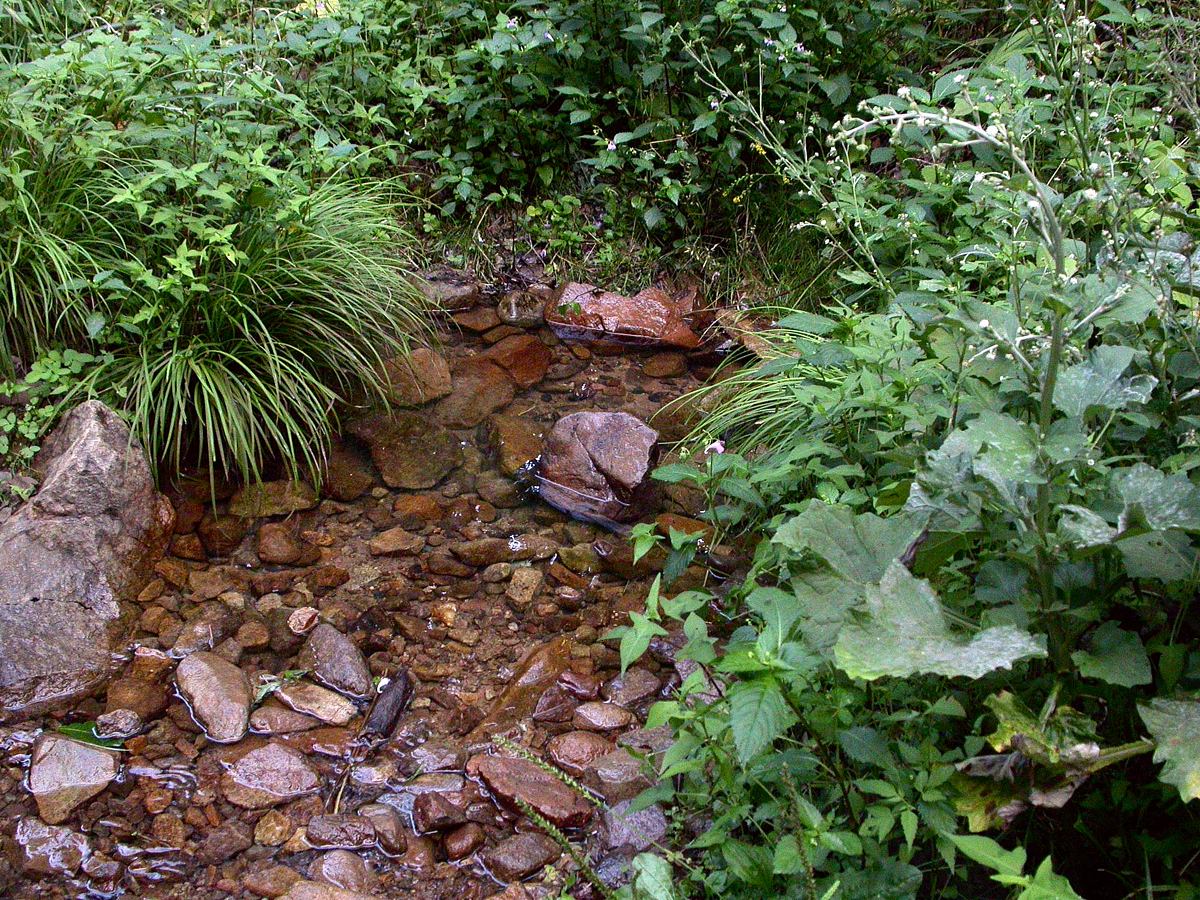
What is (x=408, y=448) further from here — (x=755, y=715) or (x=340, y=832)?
(x=755, y=715)

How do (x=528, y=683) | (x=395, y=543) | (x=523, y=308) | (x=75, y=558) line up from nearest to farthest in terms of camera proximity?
(x=528, y=683)
(x=75, y=558)
(x=395, y=543)
(x=523, y=308)

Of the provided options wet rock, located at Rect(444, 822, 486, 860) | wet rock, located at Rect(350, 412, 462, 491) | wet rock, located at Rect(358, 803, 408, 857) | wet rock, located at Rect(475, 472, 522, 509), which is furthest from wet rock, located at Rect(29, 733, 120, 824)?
wet rock, located at Rect(475, 472, 522, 509)

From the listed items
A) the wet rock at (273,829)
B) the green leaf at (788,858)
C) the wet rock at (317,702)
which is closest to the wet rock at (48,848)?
the wet rock at (273,829)

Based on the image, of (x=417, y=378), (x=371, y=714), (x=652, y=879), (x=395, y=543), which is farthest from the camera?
(x=417, y=378)

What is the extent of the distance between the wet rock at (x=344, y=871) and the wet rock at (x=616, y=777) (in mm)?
606

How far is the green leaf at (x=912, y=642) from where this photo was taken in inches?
52.0

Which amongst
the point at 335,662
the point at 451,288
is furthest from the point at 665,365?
the point at 335,662

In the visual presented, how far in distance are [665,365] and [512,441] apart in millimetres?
1008

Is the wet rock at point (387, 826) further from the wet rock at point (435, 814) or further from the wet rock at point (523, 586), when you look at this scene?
the wet rock at point (523, 586)

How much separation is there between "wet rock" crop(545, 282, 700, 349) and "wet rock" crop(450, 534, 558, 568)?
154 cm

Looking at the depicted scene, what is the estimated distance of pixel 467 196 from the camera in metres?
4.95

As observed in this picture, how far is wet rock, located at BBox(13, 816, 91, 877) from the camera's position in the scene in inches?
91.7

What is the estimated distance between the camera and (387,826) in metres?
2.48

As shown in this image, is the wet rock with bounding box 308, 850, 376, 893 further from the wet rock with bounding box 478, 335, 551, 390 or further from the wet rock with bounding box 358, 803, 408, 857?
the wet rock with bounding box 478, 335, 551, 390
